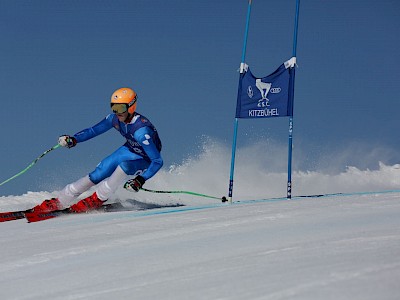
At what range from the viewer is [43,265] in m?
3.51

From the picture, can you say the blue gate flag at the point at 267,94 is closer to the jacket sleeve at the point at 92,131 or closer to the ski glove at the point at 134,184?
the jacket sleeve at the point at 92,131

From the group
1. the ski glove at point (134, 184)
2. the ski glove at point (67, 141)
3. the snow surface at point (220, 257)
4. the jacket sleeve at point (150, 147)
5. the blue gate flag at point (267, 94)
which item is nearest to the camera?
the snow surface at point (220, 257)

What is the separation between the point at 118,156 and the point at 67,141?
781 mm

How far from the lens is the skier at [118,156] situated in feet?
22.0

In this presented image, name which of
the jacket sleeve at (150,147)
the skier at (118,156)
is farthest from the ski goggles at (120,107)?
the jacket sleeve at (150,147)

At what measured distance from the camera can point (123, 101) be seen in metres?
6.69

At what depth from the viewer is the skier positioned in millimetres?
6691

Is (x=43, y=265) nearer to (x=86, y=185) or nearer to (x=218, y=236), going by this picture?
(x=218, y=236)

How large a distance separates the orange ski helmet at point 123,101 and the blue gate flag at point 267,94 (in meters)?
1.87

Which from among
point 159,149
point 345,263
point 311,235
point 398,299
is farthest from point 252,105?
point 398,299

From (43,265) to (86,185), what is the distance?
372 cm

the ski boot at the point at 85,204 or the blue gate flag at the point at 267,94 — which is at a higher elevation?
the blue gate flag at the point at 267,94

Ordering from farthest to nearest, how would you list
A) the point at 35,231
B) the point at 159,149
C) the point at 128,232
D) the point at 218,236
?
the point at 159,149 → the point at 35,231 → the point at 128,232 → the point at 218,236

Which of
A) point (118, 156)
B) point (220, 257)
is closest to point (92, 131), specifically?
point (118, 156)
